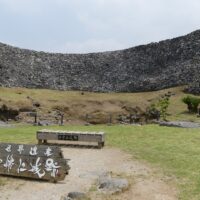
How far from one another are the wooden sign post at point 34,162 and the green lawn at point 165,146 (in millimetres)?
3350

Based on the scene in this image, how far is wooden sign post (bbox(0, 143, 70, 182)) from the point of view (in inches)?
478

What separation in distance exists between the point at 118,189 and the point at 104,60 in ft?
145

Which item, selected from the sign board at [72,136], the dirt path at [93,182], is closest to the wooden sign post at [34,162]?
the dirt path at [93,182]

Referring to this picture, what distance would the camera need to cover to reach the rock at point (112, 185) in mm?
11391

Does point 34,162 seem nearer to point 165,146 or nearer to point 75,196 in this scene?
point 75,196

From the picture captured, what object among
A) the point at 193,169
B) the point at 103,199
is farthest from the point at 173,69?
the point at 103,199

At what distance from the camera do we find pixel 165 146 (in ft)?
57.0

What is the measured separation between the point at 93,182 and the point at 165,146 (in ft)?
19.2

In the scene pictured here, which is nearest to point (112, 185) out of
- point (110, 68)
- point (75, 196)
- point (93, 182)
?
point (93, 182)

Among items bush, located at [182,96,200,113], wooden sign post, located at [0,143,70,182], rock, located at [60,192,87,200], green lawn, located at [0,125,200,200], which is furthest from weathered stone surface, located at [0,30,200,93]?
rock, located at [60,192,87,200]

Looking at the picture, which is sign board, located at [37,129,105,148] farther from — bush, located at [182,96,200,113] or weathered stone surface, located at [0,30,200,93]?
weathered stone surface, located at [0,30,200,93]

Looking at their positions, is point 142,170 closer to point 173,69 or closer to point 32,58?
point 173,69

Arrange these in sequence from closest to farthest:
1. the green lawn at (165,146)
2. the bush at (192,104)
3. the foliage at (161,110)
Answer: the green lawn at (165,146) < the foliage at (161,110) < the bush at (192,104)

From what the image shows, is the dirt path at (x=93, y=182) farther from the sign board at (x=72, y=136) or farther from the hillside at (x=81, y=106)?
the hillside at (x=81, y=106)
